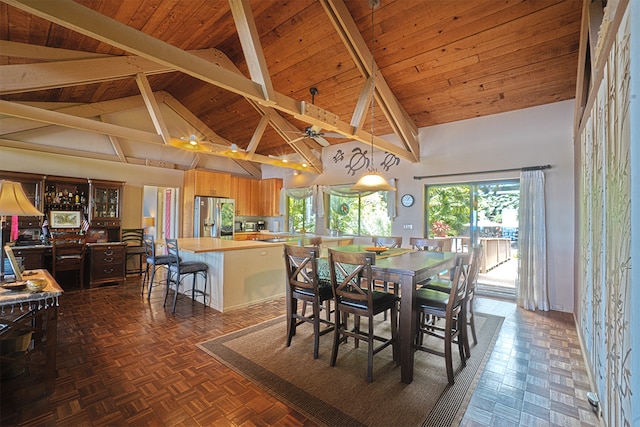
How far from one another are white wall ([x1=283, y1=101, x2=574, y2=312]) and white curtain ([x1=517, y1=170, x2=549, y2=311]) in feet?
0.48

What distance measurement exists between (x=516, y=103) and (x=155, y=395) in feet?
18.7

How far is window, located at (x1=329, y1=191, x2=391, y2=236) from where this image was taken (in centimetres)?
614

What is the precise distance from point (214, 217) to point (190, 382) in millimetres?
5401

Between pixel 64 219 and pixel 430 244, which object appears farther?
pixel 64 219

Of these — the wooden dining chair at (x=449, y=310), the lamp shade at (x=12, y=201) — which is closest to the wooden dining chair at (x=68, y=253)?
the lamp shade at (x=12, y=201)

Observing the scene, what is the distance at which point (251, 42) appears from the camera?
2990 millimetres

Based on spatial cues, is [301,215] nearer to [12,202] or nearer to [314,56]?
[314,56]

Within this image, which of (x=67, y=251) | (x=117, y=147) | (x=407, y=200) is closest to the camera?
(x=67, y=251)

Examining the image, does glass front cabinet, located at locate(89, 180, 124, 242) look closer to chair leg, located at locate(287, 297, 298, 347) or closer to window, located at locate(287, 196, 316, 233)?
window, located at locate(287, 196, 316, 233)

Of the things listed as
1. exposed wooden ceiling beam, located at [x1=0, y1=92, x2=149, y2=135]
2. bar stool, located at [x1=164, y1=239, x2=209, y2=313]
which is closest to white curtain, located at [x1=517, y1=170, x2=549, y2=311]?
bar stool, located at [x1=164, y1=239, x2=209, y2=313]

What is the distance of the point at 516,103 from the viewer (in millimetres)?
4379

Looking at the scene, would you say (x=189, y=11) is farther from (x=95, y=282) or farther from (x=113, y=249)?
(x=95, y=282)

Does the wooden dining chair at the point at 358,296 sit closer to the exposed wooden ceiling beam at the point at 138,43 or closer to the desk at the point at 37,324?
the exposed wooden ceiling beam at the point at 138,43

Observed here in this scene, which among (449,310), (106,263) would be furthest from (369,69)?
(106,263)
